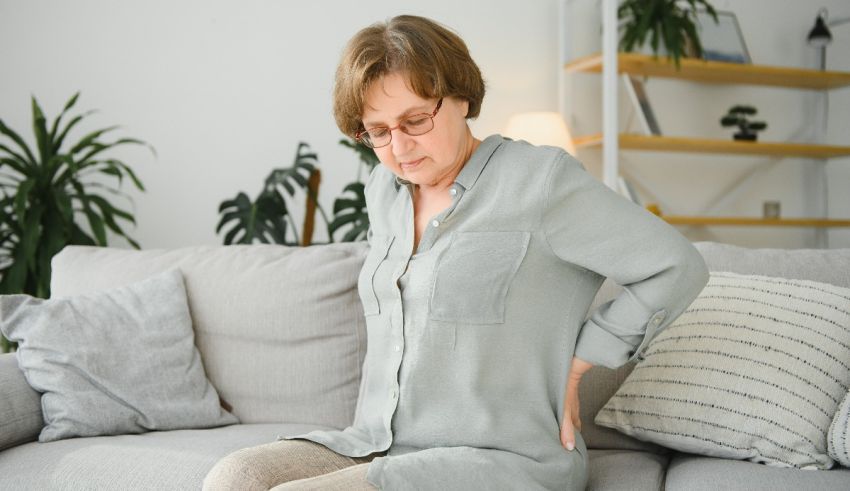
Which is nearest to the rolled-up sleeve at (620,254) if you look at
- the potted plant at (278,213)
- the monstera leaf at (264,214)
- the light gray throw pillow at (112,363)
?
the light gray throw pillow at (112,363)

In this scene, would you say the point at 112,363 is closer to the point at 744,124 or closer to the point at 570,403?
the point at 570,403

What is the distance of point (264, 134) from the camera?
11.6 feet

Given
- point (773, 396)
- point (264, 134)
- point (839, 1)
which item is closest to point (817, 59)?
point (839, 1)

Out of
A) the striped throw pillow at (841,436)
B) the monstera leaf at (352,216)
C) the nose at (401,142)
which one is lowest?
the striped throw pillow at (841,436)

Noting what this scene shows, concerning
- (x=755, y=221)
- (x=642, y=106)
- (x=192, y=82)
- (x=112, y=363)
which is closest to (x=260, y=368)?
(x=112, y=363)

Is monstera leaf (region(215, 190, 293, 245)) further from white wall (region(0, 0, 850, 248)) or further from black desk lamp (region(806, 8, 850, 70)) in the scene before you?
black desk lamp (region(806, 8, 850, 70))

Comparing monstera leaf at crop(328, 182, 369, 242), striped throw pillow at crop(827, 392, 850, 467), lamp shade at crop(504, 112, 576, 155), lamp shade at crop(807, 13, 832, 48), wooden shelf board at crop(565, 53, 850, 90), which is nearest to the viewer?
striped throw pillow at crop(827, 392, 850, 467)

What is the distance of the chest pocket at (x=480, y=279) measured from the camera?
1303 millimetres

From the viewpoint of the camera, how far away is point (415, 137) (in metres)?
1.36

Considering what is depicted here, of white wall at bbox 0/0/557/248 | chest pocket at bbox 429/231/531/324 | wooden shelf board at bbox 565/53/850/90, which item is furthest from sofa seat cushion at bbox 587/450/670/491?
wooden shelf board at bbox 565/53/850/90

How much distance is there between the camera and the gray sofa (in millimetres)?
1599

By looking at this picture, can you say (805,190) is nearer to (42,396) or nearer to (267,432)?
(267,432)

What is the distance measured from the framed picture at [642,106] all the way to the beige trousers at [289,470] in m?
3.08

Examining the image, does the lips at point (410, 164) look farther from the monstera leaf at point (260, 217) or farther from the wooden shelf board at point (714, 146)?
the wooden shelf board at point (714, 146)
